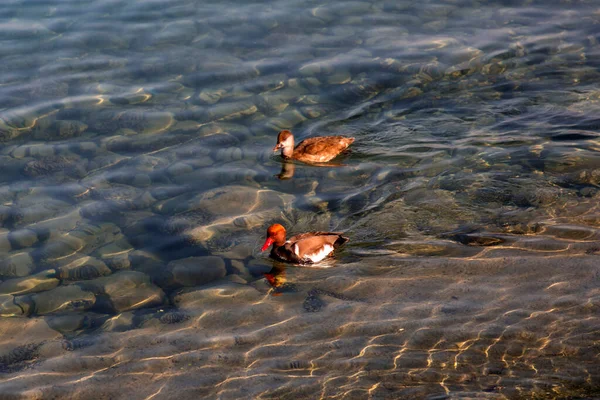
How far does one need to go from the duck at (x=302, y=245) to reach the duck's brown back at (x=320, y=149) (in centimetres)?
227

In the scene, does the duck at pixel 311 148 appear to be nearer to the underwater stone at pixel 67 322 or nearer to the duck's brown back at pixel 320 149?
the duck's brown back at pixel 320 149

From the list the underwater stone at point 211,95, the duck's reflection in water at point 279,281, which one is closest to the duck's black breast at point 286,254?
the duck's reflection in water at point 279,281

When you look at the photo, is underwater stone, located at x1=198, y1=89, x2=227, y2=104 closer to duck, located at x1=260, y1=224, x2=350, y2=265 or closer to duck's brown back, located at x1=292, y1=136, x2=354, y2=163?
duck's brown back, located at x1=292, y1=136, x2=354, y2=163

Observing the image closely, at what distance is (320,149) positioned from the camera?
11.1 meters

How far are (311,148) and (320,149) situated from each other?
5.7 inches

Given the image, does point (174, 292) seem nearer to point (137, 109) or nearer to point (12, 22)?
point (137, 109)

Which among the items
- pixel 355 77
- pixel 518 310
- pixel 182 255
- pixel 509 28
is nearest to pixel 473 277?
pixel 518 310

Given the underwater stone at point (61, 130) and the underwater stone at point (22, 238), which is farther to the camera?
the underwater stone at point (61, 130)

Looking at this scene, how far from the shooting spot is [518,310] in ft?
24.2

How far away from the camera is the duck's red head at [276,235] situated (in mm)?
8883

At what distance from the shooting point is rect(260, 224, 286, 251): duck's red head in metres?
8.88

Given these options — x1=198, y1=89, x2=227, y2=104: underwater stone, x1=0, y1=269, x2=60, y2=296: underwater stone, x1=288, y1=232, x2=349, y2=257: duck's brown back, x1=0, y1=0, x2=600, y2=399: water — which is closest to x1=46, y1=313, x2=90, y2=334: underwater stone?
x1=0, y1=0, x2=600, y2=399: water

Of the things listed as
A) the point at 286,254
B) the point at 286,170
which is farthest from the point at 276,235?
the point at 286,170

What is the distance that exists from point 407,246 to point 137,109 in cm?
587
